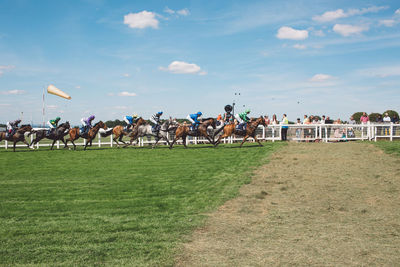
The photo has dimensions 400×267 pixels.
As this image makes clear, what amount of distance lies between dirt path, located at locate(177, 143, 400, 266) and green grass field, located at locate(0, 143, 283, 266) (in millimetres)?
546

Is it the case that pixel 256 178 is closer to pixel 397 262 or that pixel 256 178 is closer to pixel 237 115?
pixel 397 262

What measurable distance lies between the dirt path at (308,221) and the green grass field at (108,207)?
546 millimetres

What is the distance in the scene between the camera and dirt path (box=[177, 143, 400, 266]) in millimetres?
4871

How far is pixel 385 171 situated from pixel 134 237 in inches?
361

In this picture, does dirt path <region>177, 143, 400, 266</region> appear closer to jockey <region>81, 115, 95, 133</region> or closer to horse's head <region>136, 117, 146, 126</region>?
horse's head <region>136, 117, 146, 126</region>

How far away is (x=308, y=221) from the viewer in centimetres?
663

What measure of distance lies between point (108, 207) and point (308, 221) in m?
4.49

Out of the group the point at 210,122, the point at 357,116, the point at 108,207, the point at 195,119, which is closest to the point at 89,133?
the point at 195,119

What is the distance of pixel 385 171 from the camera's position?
11.0 meters

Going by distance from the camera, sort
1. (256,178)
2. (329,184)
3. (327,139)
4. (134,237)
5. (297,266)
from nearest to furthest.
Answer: (297,266), (134,237), (329,184), (256,178), (327,139)

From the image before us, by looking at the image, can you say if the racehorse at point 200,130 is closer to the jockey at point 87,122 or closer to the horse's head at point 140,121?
the horse's head at point 140,121

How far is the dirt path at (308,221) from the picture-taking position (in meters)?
4.87

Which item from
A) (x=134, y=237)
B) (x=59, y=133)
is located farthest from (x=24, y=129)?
(x=134, y=237)

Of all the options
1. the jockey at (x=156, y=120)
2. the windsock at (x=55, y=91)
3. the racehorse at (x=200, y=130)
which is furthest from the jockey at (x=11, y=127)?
the racehorse at (x=200, y=130)
